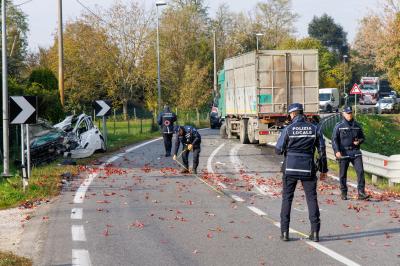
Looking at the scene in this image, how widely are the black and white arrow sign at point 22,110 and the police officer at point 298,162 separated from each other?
24.3ft

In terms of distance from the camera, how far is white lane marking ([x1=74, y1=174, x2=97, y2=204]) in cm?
1262

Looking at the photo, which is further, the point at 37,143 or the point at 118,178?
the point at 37,143

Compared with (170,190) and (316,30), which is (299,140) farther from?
(316,30)

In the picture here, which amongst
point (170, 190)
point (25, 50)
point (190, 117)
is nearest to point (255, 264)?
point (170, 190)

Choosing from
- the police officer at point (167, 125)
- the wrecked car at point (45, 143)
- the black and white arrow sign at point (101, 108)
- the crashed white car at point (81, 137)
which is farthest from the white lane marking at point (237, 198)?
the black and white arrow sign at point (101, 108)

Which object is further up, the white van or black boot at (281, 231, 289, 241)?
the white van

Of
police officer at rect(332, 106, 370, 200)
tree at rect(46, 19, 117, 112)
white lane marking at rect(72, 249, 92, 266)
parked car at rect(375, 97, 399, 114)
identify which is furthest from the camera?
parked car at rect(375, 97, 399, 114)

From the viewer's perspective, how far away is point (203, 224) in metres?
9.98

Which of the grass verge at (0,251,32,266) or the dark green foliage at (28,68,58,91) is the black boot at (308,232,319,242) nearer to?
the grass verge at (0,251,32,266)

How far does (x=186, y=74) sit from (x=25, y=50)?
29494 mm

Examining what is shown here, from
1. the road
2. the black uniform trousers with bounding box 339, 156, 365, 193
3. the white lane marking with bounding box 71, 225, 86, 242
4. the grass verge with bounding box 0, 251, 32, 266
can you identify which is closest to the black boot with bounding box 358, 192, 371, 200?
the black uniform trousers with bounding box 339, 156, 365, 193

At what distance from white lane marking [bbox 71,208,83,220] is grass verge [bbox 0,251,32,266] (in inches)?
104

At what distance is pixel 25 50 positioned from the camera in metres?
72.5

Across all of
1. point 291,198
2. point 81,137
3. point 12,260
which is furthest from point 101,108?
point 12,260
